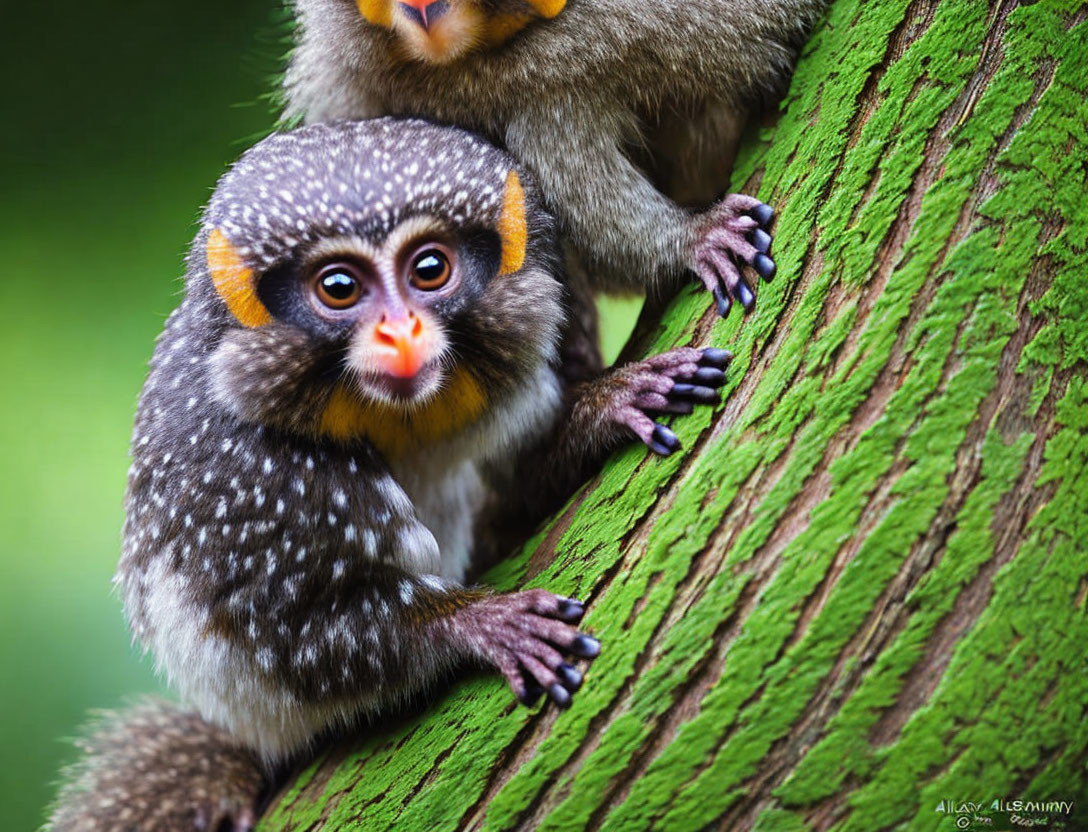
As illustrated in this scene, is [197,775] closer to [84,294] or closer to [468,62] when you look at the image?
[468,62]

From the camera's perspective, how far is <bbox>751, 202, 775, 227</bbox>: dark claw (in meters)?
3.00

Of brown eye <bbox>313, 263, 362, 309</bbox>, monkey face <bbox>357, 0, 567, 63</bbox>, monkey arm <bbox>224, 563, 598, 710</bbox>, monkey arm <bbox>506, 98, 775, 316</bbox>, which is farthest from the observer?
monkey arm <bbox>506, 98, 775, 316</bbox>

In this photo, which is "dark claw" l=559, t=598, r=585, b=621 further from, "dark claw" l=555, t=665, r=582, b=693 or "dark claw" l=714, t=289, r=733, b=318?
"dark claw" l=714, t=289, r=733, b=318

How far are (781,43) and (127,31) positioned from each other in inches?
193

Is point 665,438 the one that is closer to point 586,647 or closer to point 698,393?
point 698,393

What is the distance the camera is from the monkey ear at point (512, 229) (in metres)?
3.12

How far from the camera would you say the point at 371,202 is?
2.95 metres

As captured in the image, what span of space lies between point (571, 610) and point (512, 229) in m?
1.10

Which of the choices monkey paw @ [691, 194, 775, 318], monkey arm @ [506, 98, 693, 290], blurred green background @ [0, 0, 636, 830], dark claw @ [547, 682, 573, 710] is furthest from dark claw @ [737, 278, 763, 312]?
blurred green background @ [0, 0, 636, 830]

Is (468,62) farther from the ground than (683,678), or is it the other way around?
(468,62)

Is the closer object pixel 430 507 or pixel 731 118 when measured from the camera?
pixel 731 118

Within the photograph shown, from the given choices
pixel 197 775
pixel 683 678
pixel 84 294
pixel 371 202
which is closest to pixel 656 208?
pixel 371 202

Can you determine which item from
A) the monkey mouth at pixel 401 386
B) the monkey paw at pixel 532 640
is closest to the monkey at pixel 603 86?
the monkey mouth at pixel 401 386

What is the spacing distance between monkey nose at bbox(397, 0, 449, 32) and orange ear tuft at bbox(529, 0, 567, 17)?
0.27 meters
